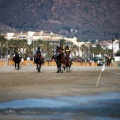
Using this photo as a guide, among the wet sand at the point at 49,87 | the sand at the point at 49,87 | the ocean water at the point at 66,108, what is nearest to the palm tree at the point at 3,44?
the sand at the point at 49,87

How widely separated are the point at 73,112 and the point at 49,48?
175m

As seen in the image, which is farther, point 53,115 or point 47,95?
point 47,95

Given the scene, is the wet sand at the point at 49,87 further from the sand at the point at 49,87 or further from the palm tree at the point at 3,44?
the palm tree at the point at 3,44

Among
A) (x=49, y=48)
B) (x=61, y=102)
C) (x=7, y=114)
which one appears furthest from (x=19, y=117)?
(x=49, y=48)

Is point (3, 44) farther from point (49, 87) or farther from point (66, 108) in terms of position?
point (66, 108)

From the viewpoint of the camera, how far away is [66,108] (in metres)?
11.2

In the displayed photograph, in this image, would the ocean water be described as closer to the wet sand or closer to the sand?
the wet sand

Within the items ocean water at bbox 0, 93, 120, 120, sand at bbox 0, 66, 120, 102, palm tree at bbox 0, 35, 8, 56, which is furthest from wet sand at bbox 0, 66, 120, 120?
palm tree at bbox 0, 35, 8, 56

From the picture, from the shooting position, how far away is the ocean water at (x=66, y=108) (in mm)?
9891

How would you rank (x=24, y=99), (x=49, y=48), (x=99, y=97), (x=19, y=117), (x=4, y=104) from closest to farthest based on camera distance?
(x=19, y=117), (x=4, y=104), (x=24, y=99), (x=99, y=97), (x=49, y=48)

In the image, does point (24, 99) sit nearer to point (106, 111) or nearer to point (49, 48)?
point (106, 111)

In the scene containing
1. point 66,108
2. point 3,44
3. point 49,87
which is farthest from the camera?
point 3,44

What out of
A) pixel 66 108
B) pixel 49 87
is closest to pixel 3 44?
pixel 49 87

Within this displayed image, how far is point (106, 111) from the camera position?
1067 centimetres
